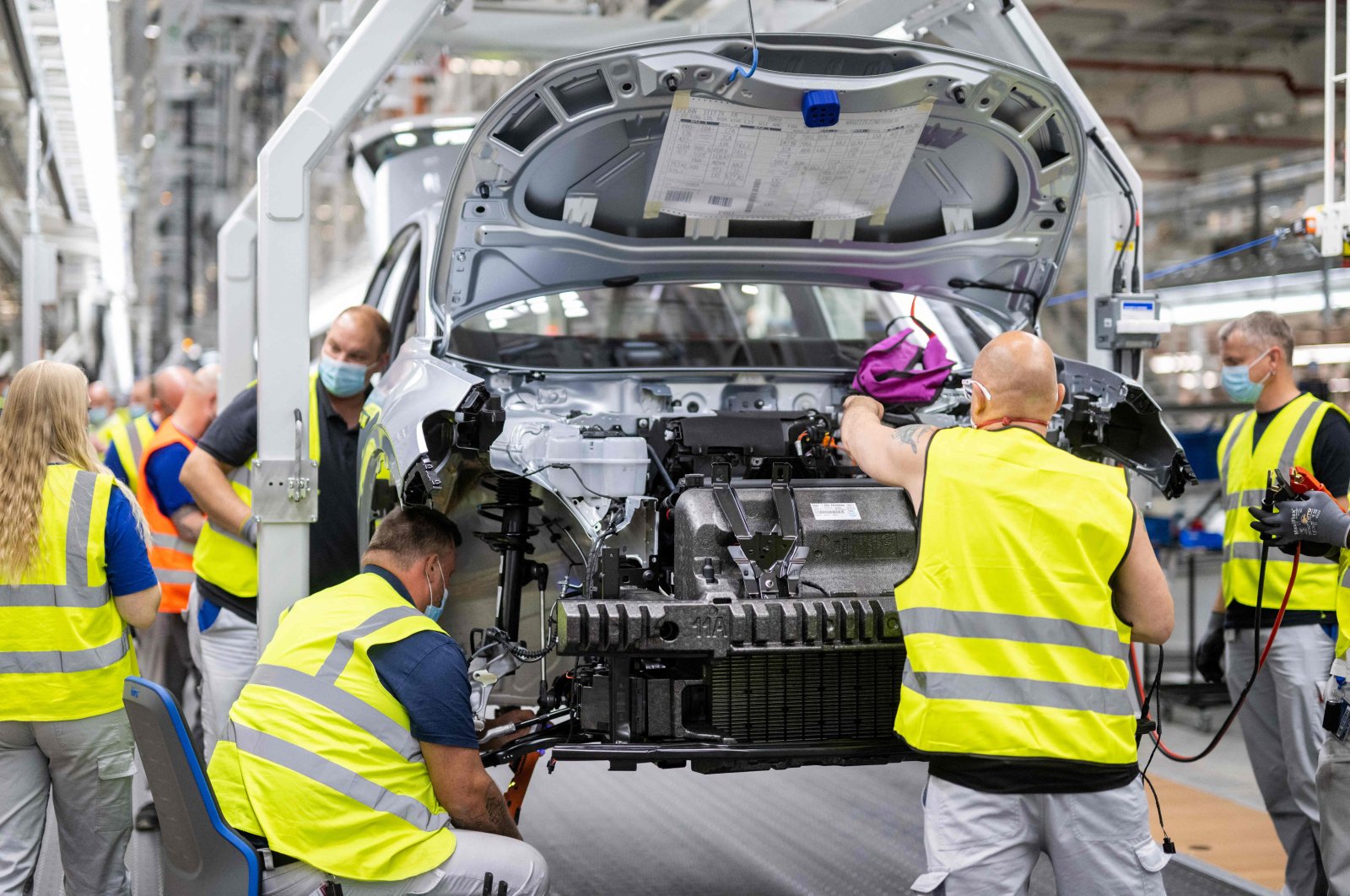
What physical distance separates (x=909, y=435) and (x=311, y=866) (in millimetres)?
1621

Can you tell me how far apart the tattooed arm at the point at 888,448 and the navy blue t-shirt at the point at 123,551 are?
6.05 feet

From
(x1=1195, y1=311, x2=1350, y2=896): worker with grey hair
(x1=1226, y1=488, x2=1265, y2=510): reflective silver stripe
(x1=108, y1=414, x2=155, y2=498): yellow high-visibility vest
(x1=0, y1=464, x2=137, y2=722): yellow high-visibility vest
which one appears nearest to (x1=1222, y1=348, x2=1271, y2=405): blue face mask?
(x1=1195, y1=311, x2=1350, y2=896): worker with grey hair

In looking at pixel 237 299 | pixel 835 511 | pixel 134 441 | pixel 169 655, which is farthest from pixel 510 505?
pixel 134 441

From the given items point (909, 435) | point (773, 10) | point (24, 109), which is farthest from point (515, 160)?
point (24, 109)

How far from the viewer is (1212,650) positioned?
470 centimetres

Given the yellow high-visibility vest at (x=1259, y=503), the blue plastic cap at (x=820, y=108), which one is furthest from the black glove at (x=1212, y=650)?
the blue plastic cap at (x=820, y=108)

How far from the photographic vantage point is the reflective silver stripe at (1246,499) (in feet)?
14.3

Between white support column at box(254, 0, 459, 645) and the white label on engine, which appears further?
white support column at box(254, 0, 459, 645)

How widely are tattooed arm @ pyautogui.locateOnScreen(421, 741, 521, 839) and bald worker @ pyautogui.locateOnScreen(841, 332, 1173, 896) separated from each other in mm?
993

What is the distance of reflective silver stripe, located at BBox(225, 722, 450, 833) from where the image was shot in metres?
2.82

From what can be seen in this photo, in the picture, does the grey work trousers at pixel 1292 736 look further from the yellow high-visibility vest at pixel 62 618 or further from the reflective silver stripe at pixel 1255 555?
the yellow high-visibility vest at pixel 62 618

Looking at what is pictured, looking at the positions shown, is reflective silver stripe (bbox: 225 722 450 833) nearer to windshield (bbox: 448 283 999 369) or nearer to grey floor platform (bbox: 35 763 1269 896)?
grey floor platform (bbox: 35 763 1269 896)

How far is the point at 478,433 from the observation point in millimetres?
3645

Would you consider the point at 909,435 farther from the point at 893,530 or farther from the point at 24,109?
the point at 24,109
